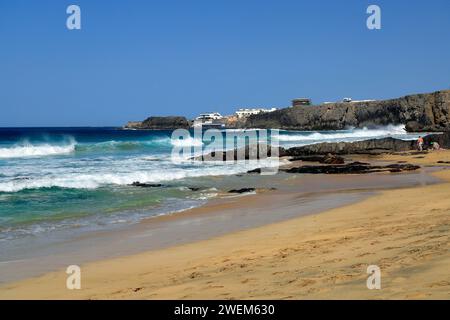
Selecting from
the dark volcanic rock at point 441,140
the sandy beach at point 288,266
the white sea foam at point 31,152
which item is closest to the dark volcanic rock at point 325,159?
the dark volcanic rock at point 441,140

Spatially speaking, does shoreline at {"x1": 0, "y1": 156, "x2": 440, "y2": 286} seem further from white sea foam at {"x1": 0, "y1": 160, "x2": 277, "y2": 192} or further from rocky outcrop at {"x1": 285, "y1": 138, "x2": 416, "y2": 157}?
rocky outcrop at {"x1": 285, "y1": 138, "x2": 416, "y2": 157}

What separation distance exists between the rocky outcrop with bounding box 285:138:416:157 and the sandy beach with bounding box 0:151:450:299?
72.9 ft

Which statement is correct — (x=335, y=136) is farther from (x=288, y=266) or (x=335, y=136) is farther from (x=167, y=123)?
(x=167, y=123)

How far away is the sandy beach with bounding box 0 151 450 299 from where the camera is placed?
4.63 metres

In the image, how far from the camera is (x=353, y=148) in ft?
109

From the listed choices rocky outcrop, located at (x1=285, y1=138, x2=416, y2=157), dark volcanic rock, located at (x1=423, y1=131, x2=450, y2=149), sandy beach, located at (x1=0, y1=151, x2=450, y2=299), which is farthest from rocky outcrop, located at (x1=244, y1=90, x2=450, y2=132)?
sandy beach, located at (x1=0, y1=151, x2=450, y2=299)

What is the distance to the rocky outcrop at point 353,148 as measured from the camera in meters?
31.8

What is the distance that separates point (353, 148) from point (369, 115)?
2932 inches

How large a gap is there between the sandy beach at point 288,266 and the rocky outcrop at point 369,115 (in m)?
67.1

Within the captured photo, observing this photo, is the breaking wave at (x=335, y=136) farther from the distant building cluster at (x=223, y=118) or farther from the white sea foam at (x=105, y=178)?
the distant building cluster at (x=223, y=118)
